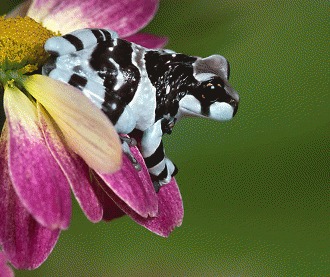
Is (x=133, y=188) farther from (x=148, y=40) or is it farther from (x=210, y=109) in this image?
(x=148, y=40)

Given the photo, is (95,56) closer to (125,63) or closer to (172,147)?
(125,63)

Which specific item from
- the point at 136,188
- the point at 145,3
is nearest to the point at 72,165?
the point at 136,188

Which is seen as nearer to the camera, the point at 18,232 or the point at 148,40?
the point at 18,232

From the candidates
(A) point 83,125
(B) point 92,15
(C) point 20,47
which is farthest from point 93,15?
(A) point 83,125

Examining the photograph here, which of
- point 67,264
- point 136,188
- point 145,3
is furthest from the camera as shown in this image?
point 67,264

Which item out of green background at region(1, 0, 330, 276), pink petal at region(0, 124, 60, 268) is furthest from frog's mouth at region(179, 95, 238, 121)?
green background at region(1, 0, 330, 276)

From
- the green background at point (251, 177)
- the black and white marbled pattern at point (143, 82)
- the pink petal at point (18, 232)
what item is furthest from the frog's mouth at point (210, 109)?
the green background at point (251, 177)

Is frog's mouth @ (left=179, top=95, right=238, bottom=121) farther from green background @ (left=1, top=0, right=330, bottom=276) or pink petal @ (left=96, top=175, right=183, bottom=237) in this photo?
green background @ (left=1, top=0, right=330, bottom=276)
